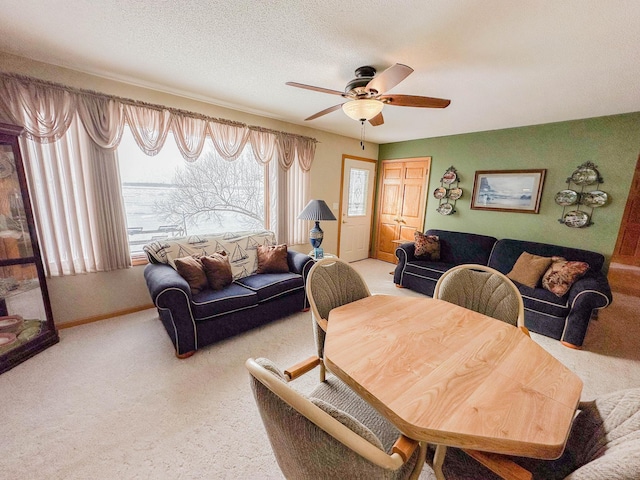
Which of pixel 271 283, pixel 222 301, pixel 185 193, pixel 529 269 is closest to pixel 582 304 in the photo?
pixel 529 269

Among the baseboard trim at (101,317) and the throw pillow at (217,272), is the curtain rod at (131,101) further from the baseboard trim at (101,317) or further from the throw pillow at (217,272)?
the baseboard trim at (101,317)

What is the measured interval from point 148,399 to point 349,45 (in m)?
2.74

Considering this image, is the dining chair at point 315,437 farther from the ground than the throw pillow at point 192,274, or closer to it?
farther from the ground

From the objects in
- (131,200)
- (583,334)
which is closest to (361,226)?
(583,334)

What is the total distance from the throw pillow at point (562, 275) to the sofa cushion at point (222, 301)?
3066 millimetres

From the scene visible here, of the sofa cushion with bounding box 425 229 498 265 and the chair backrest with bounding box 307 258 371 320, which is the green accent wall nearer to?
the sofa cushion with bounding box 425 229 498 265

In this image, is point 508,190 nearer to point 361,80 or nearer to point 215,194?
point 361,80

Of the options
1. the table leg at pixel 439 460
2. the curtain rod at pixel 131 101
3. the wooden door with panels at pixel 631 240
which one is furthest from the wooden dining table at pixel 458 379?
the wooden door with panels at pixel 631 240

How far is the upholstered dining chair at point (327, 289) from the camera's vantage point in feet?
5.15

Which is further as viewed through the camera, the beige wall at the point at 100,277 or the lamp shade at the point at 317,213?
the lamp shade at the point at 317,213

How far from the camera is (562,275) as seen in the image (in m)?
2.70

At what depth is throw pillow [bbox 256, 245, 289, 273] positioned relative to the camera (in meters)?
3.03

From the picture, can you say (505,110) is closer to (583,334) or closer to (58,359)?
(583,334)

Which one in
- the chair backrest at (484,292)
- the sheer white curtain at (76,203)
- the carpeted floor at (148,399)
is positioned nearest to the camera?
the carpeted floor at (148,399)
